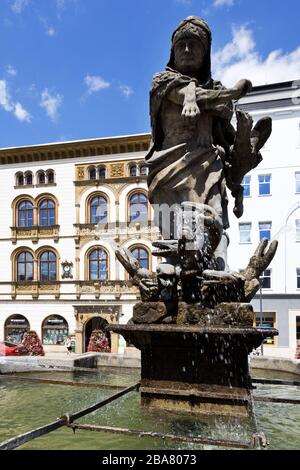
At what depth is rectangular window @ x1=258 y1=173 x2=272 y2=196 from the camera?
2919 centimetres

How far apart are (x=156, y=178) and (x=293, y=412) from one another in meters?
2.82

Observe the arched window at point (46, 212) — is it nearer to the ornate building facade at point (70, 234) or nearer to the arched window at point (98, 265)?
the ornate building facade at point (70, 234)

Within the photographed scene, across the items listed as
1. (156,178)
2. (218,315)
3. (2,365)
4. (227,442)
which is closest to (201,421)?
(218,315)

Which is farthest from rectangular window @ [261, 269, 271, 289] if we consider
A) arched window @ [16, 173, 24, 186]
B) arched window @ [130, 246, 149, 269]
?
arched window @ [16, 173, 24, 186]

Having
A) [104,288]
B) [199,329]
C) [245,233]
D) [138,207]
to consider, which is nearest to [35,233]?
[104,288]

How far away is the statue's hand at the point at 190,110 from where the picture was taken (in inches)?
180

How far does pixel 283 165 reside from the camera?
2894cm

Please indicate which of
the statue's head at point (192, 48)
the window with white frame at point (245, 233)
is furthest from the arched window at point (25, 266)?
the statue's head at point (192, 48)

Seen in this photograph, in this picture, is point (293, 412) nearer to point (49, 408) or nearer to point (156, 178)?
point (49, 408)

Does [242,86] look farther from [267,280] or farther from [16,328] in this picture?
[16,328]

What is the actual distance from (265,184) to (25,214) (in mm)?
17341

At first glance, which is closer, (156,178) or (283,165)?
(156,178)

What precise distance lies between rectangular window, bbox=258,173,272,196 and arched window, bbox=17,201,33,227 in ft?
54.1
